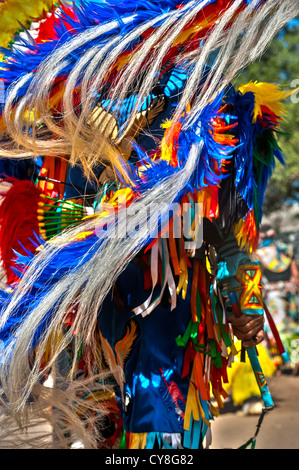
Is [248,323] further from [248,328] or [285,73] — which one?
[285,73]

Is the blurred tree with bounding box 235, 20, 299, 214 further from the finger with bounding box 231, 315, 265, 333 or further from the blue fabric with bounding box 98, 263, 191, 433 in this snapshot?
the blue fabric with bounding box 98, 263, 191, 433

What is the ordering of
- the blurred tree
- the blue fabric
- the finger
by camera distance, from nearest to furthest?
the blue fabric < the finger < the blurred tree

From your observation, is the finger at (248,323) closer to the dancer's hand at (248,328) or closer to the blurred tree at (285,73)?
the dancer's hand at (248,328)

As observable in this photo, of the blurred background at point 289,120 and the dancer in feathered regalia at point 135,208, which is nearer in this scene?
the dancer in feathered regalia at point 135,208

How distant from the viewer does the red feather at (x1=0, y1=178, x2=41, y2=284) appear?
6.51 ft

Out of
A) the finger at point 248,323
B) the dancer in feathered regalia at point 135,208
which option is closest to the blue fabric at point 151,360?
the dancer in feathered regalia at point 135,208

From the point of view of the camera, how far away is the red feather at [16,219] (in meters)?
1.98


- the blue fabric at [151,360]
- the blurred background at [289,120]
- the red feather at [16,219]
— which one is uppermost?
the blurred background at [289,120]

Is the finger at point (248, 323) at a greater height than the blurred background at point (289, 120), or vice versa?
the blurred background at point (289, 120)

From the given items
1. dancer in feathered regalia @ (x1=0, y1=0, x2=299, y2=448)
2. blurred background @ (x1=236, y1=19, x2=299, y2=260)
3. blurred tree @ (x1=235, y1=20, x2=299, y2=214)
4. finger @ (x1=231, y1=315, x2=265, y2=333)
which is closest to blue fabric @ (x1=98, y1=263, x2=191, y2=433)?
dancer in feathered regalia @ (x1=0, y1=0, x2=299, y2=448)

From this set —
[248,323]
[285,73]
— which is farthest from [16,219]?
[285,73]

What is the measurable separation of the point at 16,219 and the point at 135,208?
0.54m

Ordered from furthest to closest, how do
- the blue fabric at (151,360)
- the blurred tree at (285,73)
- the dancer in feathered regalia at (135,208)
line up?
the blurred tree at (285,73) < the blue fabric at (151,360) < the dancer in feathered regalia at (135,208)
